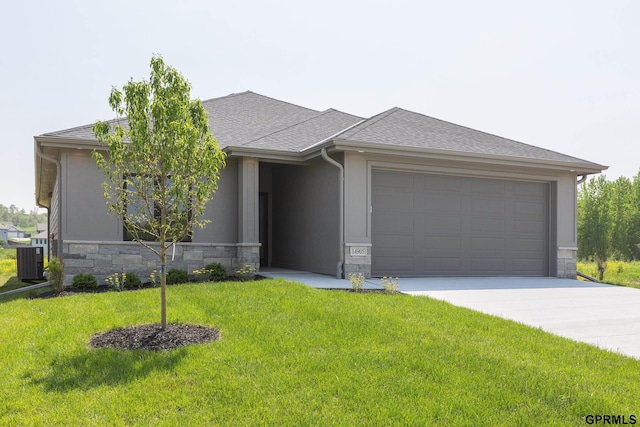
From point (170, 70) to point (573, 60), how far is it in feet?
31.8

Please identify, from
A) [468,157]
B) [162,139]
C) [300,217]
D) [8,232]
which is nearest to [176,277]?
[300,217]

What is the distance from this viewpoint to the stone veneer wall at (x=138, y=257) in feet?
31.5

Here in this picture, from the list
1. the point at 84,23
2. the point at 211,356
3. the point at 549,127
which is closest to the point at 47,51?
the point at 84,23

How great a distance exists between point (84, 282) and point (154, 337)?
4.92 metres

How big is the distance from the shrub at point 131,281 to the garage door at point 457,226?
5.13m

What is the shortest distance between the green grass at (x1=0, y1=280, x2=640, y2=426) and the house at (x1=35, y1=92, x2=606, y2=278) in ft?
12.8

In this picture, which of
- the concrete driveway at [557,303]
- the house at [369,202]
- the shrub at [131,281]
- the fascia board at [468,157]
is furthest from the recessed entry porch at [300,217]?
the shrub at [131,281]

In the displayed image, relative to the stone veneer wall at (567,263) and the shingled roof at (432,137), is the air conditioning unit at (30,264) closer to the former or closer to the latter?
the shingled roof at (432,137)

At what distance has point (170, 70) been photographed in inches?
209

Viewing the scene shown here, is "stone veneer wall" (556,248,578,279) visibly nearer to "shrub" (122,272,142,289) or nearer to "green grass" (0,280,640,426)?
"green grass" (0,280,640,426)

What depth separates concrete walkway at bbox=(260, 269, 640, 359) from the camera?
5.80 m

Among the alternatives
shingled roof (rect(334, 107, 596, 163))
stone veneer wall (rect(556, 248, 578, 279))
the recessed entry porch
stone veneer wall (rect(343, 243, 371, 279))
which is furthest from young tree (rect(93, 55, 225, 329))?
stone veneer wall (rect(556, 248, 578, 279))

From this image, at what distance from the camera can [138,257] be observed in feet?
33.0

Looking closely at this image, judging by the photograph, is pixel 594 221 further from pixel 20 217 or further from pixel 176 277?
pixel 20 217
